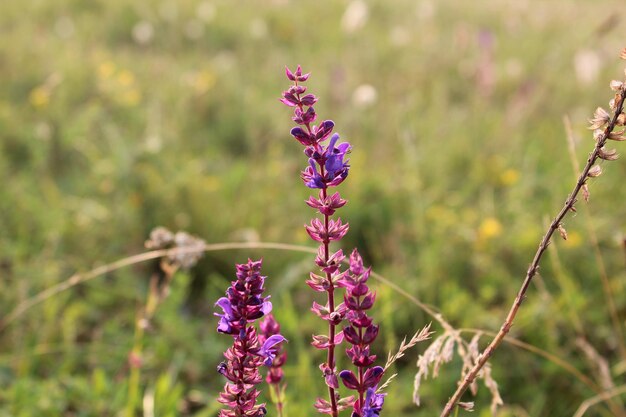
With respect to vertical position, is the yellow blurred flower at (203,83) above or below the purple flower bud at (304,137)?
above

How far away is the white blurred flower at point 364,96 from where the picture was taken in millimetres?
4247

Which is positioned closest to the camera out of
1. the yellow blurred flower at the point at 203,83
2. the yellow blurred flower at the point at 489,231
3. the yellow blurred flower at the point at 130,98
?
the yellow blurred flower at the point at 489,231

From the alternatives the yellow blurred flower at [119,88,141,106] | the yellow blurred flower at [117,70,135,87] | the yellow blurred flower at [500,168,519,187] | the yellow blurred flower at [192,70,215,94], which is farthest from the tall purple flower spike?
the yellow blurred flower at [192,70,215,94]

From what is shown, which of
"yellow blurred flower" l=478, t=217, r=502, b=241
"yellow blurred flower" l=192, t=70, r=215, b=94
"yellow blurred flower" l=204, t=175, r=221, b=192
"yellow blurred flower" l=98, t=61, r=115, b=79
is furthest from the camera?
"yellow blurred flower" l=192, t=70, r=215, b=94

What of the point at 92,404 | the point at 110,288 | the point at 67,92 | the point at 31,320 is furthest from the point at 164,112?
the point at 92,404

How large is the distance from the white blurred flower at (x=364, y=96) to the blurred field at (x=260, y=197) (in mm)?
56

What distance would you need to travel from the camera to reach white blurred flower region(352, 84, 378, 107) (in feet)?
13.9

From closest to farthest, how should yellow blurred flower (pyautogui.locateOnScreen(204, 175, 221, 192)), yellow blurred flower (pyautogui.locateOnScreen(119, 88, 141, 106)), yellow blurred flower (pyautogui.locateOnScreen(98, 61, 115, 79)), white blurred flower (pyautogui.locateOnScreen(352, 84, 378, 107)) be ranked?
yellow blurred flower (pyautogui.locateOnScreen(204, 175, 221, 192)), white blurred flower (pyautogui.locateOnScreen(352, 84, 378, 107)), yellow blurred flower (pyautogui.locateOnScreen(119, 88, 141, 106)), yellow blurred flower (pyautogui.locateOnScreen(98, 61, 115, 79))

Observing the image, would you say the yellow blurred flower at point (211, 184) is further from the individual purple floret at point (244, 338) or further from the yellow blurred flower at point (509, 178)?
the individual purple floret at point (244, 338)

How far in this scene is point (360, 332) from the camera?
3.12 ft

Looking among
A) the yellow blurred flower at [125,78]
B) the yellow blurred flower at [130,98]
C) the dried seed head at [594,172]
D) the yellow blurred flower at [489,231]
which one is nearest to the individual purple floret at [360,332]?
the dried seed head at [594,172]

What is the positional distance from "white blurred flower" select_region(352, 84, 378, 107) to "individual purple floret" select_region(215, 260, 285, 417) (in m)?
3.34

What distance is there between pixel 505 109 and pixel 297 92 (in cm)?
528

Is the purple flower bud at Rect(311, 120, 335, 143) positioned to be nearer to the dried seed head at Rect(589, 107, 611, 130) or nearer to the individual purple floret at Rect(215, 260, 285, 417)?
the individual purple floret at Rect(215, 260, 285, 417)
